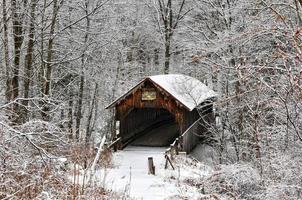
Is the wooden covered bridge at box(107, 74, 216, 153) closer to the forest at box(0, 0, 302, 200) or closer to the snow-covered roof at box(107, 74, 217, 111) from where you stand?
the snow-covered roof at box(107, 74, 217, 111)

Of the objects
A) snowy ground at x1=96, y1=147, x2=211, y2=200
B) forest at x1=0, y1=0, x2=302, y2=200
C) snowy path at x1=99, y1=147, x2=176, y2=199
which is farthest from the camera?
snowy path at x1=99, y1=147, x2=176, y2=199

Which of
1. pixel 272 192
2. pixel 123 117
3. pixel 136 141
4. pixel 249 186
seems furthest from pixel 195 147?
pixel 272 192

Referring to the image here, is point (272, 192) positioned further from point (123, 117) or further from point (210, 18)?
point (210, 18)

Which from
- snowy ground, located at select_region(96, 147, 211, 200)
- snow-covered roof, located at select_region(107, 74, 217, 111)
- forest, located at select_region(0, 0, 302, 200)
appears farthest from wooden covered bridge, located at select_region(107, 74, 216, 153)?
snowy ground, located at select_region(96, 147, 211, 200)

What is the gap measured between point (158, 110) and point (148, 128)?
1947 mm

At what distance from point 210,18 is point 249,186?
16183mm

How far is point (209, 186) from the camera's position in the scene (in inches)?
478

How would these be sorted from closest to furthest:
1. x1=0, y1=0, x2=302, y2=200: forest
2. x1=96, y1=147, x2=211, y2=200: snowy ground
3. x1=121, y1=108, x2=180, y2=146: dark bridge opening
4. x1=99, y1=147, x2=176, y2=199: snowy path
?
x1=0, y1=0, x2=302, y2=200: forest < x1=96, y1=147, x2=211, y2=200: snowy ground < x1=99, y1=147, x2=176, y2=199: snowy path < x1=121, y1=108, x2=180, y2=146: dark bridge opening

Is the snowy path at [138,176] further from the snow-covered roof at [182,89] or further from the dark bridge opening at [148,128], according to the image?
the snow-covered roof at [182,89]

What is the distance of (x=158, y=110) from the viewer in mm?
25844

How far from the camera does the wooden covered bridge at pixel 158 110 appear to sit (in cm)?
1967

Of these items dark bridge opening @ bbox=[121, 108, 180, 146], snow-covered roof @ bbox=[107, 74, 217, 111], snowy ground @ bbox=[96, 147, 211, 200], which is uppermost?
snow-covered roof @ bbox=[107, 74, 217, 111]

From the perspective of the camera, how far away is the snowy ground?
38.5 ft

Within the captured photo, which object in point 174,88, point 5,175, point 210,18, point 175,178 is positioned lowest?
point 175,178
